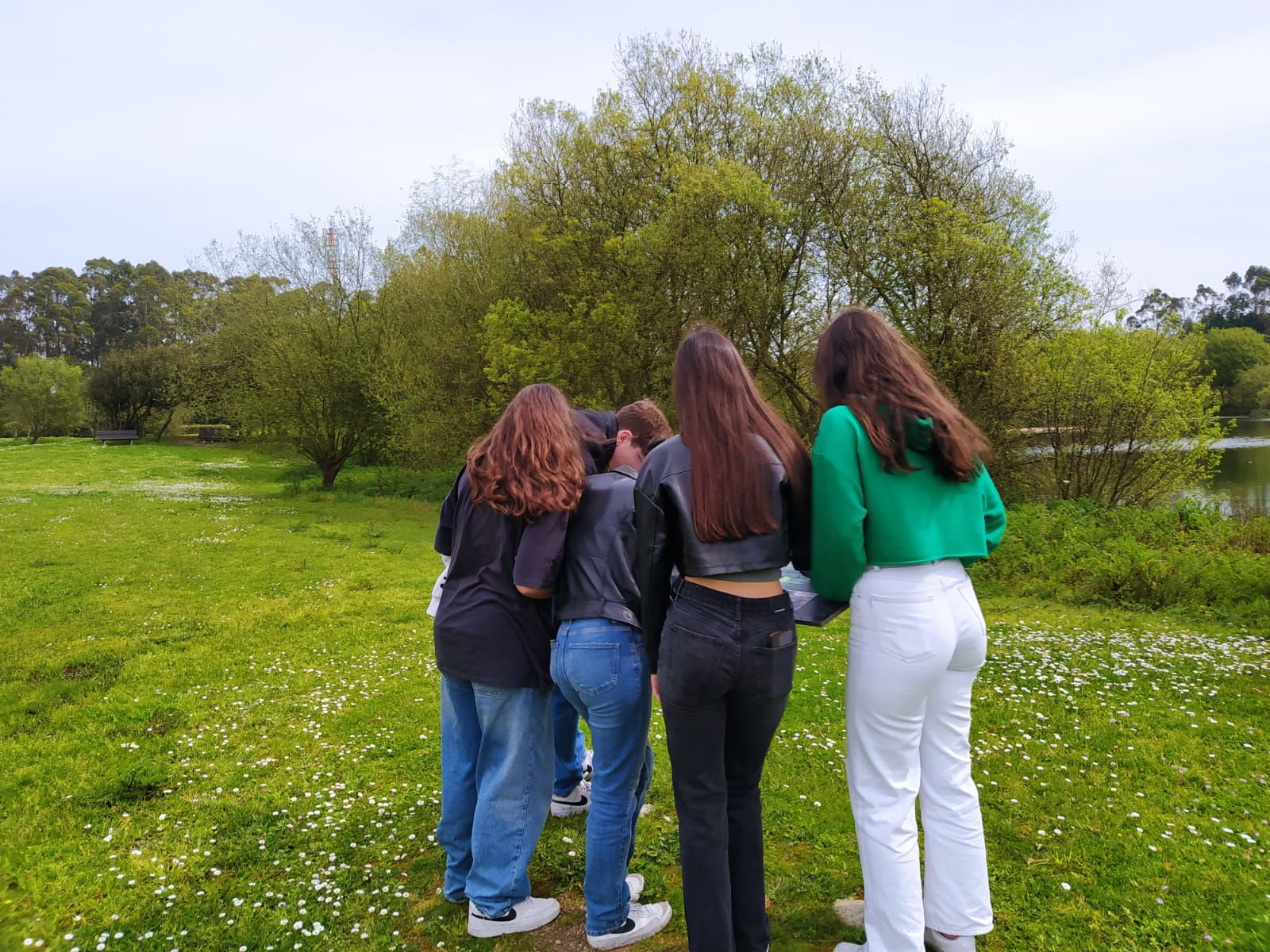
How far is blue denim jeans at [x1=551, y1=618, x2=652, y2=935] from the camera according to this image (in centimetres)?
321

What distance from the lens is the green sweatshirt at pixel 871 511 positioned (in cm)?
276

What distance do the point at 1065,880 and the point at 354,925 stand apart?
11.9ft

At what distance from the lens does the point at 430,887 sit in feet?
13.0

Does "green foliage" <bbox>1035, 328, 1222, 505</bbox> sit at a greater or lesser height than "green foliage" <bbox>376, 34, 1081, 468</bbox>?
lesser

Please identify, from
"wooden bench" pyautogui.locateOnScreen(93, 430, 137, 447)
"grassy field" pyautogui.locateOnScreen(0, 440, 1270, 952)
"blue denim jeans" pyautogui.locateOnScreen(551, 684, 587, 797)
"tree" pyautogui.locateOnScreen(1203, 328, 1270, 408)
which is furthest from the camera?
"tree" pyautogui.locateOnScreen(1203, 328, 1270, 408)

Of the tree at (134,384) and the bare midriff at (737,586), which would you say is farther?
the tree at (134,384)

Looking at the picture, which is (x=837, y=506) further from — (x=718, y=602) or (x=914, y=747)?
(x=914, y=747)

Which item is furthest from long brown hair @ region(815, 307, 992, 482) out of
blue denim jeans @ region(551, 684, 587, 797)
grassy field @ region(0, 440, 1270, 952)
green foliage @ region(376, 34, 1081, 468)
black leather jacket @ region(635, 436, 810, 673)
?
green foliage @ region(376, 34, 1081, 468)

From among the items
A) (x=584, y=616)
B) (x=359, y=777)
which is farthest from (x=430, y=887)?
(x=584, y=616)

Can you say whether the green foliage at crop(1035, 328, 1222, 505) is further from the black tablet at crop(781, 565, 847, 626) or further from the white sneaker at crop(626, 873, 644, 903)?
the white sneaker at crop(626, 873, 644, 903)

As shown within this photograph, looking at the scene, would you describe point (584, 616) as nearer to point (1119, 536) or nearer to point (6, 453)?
point (1119, 536)

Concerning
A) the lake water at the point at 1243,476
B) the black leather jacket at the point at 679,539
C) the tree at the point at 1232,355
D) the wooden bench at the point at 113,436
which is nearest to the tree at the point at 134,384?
the wooden bench at the point at 113,436

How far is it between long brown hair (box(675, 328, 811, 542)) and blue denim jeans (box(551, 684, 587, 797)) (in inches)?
81.2

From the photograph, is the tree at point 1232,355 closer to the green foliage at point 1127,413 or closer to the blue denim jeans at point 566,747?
the green foliage at point 1127,413
